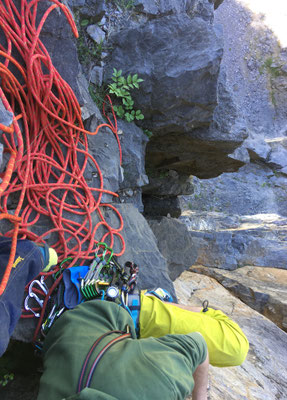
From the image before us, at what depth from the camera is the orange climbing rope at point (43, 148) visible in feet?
7.75

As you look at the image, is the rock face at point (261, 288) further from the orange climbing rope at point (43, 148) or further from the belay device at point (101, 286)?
the belay device at point (101, 286)

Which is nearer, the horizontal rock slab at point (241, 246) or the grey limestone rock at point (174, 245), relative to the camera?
the grey limestone rock at point (174, 245)

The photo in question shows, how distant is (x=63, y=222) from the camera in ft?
8.44

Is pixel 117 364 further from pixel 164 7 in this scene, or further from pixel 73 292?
pixel 164 7

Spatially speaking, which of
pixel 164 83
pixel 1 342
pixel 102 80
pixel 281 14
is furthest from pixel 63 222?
pixel 281 14

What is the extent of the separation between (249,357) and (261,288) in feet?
8.96

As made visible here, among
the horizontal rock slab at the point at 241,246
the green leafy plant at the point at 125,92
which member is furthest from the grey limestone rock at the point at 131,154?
the horizontal rock slab at the point at 241,246

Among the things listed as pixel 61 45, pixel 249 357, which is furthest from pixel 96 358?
pixel 249 357

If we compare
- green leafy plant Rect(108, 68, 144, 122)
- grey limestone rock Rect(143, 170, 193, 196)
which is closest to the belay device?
green leafy plant Rect(108, 68, 144, 122)

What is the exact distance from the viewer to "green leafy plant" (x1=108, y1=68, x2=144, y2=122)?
146 inches

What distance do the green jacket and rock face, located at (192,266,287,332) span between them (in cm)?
447

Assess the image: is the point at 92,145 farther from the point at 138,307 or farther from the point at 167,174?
the point at 167,174

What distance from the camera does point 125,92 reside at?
3.79 metres

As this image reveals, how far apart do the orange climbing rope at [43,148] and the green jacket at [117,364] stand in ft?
3.36
